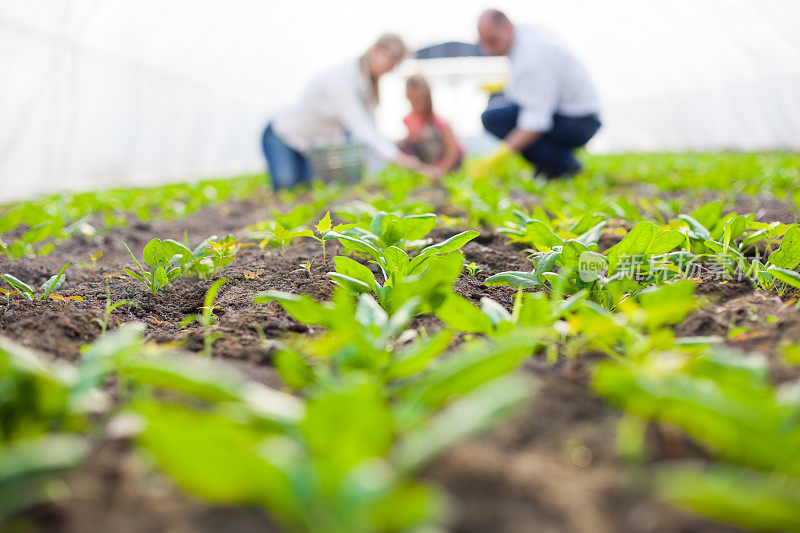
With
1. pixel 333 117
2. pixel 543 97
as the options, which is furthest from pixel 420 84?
pixel 543 97

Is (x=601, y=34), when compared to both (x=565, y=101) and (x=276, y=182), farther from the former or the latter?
(x=276, y=182)

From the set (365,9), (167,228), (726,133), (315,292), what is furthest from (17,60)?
(726,133)

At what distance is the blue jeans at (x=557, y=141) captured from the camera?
529 cm

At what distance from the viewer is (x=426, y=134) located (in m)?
8.18

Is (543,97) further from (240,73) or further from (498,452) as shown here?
(240,73)

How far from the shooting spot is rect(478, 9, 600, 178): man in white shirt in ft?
15.7

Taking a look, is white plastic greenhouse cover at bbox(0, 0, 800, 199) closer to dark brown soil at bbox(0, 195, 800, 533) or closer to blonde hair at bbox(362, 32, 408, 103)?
blonde hair at bbox(362, 32, 408, 103)

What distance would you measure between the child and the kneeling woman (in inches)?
40.3

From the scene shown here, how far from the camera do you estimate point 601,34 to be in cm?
1567

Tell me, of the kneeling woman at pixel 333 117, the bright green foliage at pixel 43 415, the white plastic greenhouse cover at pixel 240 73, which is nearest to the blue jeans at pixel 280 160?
the kneeling woman at pixel 333 117

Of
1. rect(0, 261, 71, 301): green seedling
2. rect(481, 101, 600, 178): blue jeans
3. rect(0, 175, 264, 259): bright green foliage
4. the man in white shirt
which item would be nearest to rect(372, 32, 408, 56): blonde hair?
the man in white shirt

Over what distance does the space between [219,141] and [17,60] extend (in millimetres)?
6700

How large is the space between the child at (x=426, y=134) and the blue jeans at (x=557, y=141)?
115 cm

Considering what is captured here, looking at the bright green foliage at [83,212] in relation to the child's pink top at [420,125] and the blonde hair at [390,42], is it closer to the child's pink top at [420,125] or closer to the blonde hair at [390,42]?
the blonde hair at [390,42]
